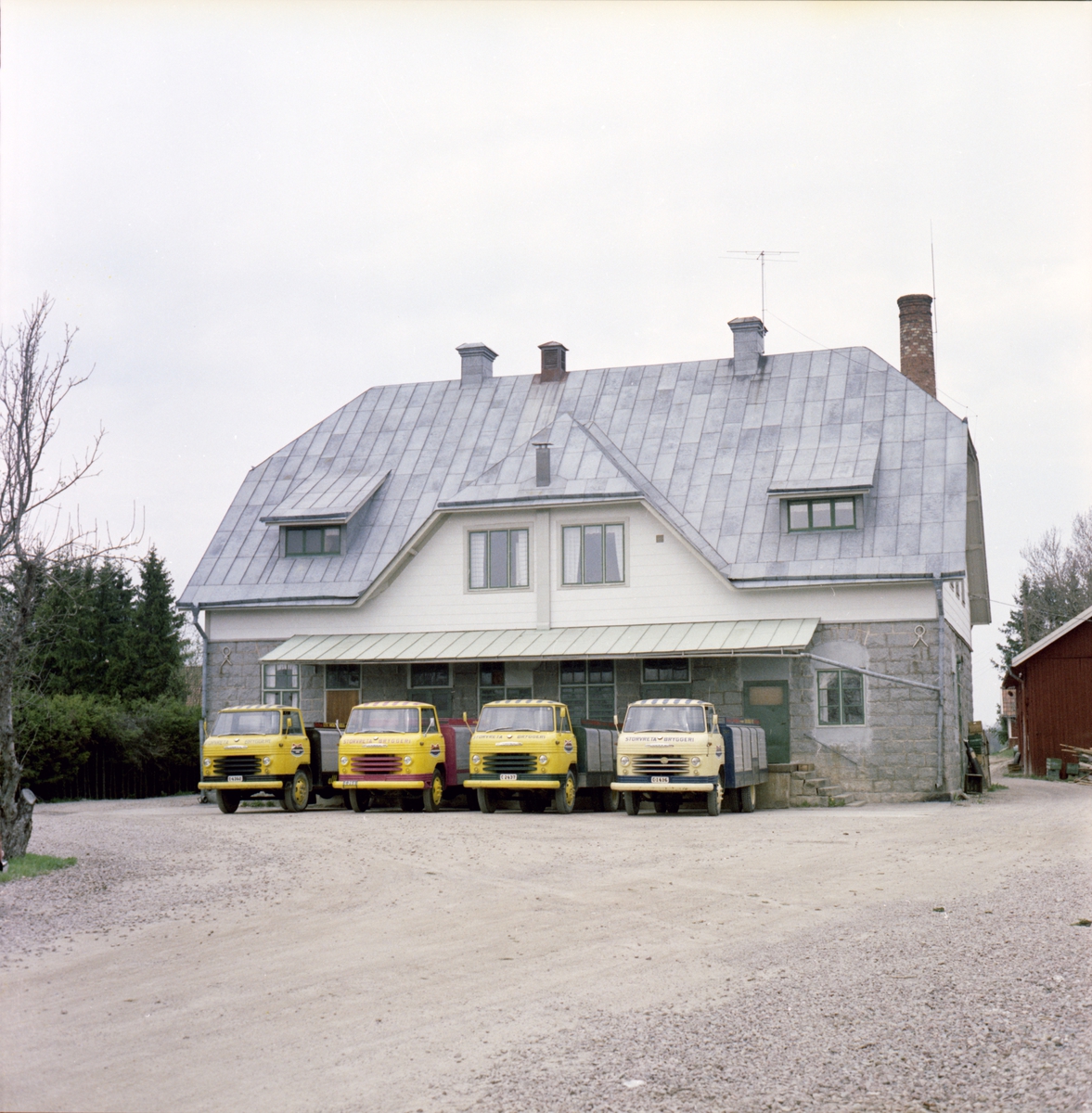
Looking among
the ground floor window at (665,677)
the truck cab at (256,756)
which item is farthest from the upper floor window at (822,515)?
the truck cab at (256,756)

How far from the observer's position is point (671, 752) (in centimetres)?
2309

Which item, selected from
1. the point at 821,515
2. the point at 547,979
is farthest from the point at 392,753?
the point at 547,979

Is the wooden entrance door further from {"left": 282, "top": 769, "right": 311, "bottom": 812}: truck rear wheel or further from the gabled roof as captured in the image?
the gabled roof

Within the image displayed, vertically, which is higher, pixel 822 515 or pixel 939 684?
pixel 822 515

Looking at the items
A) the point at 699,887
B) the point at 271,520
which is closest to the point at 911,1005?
the point at 699,887

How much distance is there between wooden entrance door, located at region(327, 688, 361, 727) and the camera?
3275 cm

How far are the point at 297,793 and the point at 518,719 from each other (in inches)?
186

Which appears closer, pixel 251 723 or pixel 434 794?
pixel 434 794

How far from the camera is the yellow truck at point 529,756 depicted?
24.0 metres

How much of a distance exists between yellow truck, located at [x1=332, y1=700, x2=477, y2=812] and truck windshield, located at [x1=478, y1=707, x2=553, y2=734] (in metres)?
1.13

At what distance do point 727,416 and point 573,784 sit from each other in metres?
13.0

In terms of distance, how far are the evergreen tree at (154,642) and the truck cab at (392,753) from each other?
21.1m

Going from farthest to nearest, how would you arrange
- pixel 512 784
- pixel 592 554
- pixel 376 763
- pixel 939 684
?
pixel 592 554, pixel 939 684, pixel 376 763, pixel 512 784

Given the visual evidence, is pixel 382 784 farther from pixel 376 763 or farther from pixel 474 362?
pixel 474 362
